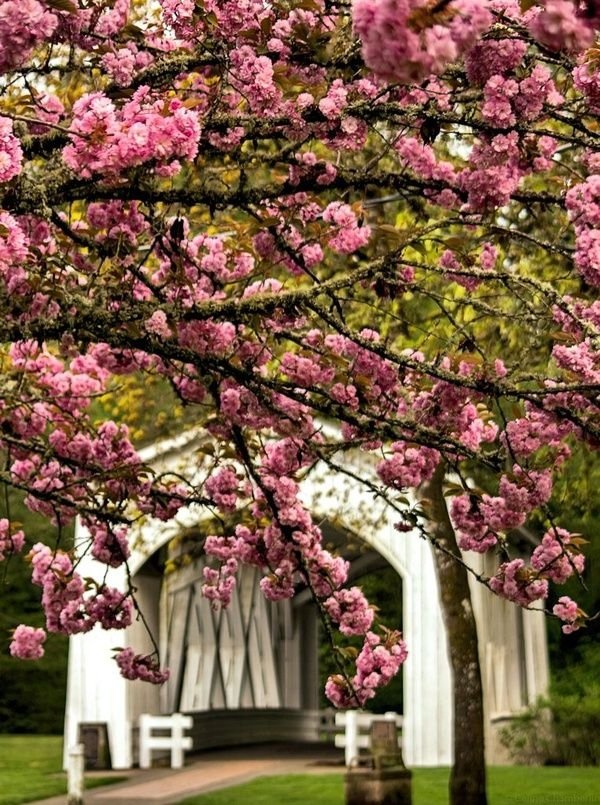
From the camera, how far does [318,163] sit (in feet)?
20.2

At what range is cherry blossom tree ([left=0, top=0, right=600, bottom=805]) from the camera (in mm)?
5379

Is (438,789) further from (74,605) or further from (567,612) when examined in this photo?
(567,612)

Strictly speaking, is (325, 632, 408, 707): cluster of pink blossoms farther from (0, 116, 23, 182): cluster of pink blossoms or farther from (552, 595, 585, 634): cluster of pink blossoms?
(0, 116, 23, 182): cluster of pink blossoms

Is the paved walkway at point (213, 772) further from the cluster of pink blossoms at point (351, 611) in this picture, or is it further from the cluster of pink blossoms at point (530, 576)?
the cluster of pink blossoms at point (530, 576)

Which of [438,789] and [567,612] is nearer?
[567,612]

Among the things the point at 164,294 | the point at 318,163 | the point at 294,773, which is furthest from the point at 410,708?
the point at 318,163

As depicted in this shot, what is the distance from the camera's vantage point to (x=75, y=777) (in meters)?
12.9

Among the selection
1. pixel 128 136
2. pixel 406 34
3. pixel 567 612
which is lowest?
pixel 567 612

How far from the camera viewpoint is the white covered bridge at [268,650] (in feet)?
56.9

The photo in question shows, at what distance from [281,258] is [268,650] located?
19.1 m

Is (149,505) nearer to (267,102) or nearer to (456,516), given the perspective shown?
(456,516)

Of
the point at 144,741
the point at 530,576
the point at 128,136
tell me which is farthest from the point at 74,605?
the point at 144,741

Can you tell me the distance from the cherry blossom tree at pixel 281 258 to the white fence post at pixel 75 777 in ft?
14.7

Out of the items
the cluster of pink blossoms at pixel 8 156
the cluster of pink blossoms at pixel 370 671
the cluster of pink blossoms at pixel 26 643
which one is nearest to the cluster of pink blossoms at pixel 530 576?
the cluster of pink blossoms at pixel 370 671
